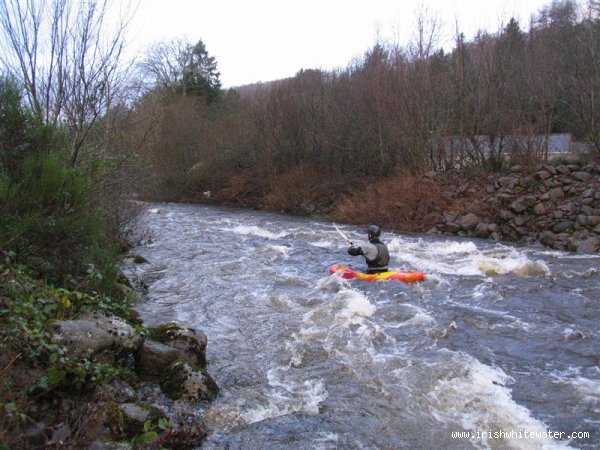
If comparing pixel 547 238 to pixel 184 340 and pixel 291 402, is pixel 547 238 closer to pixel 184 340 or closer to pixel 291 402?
pixel 291 402

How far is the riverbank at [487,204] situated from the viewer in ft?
48.4

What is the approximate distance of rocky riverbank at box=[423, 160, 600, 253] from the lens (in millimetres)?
14227

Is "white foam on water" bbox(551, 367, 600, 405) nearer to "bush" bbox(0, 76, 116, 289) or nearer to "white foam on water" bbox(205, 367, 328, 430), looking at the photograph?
"white foam on water" bbox(205, 367, 328, 430)

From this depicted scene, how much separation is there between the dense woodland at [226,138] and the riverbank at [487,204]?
20 centimetres

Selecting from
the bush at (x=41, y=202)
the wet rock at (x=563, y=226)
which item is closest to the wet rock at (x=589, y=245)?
the wet rock at (x=563, y=226)

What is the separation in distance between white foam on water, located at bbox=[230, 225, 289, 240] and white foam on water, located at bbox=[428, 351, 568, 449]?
1098 centimetres

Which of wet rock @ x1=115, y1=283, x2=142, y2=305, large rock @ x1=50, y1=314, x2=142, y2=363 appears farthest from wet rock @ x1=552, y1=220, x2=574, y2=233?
large rock @ x1=50, y1=314, x2=142, y2=363

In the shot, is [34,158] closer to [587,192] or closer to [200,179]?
[587,192]

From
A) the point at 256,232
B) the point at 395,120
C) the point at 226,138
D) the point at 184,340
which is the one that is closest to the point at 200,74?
the point at 226,138

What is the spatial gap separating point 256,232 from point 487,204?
8116mm

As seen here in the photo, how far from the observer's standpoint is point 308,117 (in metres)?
26.8

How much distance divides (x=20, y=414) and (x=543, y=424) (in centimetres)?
436

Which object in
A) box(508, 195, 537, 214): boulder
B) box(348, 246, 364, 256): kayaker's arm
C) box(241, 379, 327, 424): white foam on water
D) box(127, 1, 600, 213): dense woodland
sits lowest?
box(241, 379, 327, 424): white foam on water

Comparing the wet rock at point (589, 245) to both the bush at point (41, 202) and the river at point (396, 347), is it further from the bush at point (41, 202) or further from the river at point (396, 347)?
the bush at point (41, 202)
